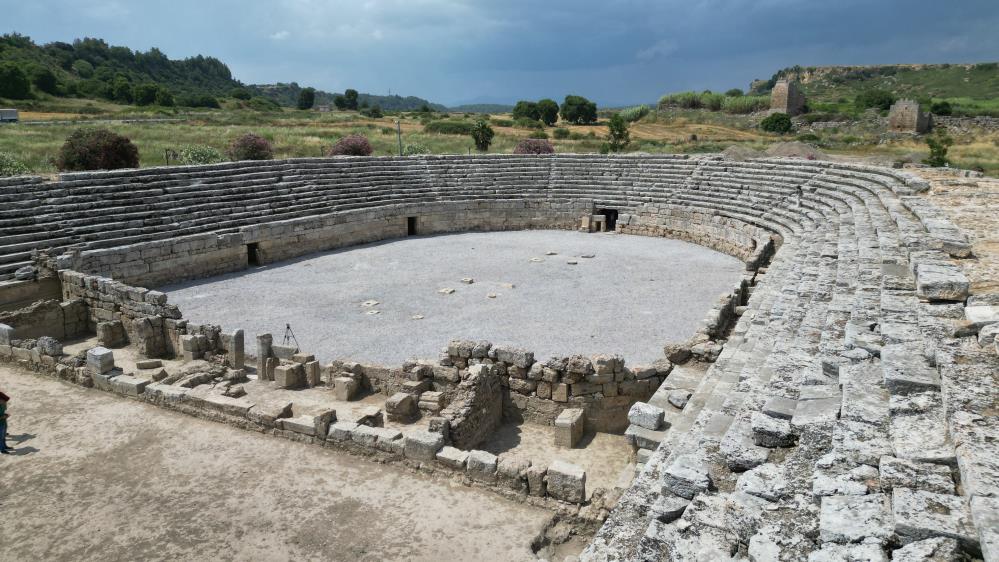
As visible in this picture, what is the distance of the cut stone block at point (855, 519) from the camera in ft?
10.4

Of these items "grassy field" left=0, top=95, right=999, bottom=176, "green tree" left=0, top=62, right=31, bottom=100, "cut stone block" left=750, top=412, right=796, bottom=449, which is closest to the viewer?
"cut stone block" left=750, top=412, right=796, bottom=449

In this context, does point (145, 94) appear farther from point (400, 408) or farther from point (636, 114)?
point (400, 408)

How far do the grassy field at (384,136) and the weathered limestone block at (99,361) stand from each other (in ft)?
56.7

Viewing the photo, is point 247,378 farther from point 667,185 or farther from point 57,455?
point 667,185

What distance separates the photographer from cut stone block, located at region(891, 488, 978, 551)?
→ 9.57 ft

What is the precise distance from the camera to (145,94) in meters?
64.6

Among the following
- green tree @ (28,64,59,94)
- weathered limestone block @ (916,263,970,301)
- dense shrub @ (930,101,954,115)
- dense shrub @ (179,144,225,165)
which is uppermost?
green tree @ (28,64,59,94)

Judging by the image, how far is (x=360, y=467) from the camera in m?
8.07

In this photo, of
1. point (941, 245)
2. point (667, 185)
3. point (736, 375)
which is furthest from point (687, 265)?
point (736, 375)

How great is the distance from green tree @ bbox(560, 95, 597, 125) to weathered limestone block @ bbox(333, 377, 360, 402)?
54330 mm

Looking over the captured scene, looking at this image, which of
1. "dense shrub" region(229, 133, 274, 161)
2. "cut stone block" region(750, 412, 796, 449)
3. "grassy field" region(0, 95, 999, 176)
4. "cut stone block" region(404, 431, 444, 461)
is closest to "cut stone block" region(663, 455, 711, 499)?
"cut stone block" region(750, 412, 796, 449)

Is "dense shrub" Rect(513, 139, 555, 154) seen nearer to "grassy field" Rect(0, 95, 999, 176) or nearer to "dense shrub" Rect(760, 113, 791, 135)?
"grassy field" Rect(0, 95, 999, 176)

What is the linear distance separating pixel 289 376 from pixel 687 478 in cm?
812

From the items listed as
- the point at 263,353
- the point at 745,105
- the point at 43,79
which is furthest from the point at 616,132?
the point at 43,79
